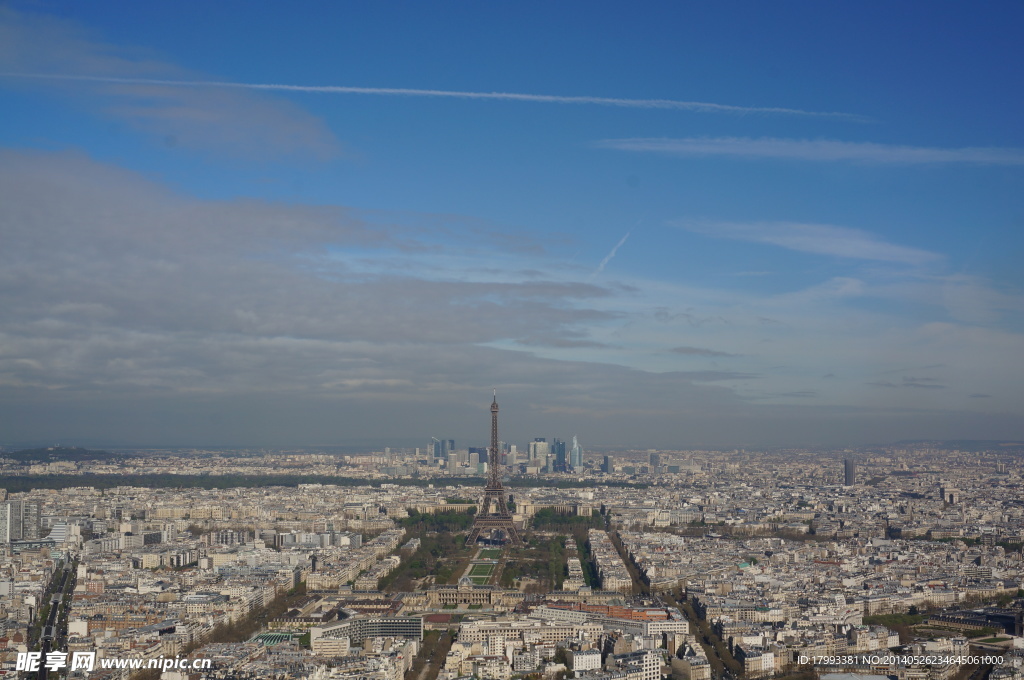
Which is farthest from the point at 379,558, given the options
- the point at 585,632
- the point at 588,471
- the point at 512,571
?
the point at 588,471

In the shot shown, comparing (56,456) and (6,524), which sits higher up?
(56,456)

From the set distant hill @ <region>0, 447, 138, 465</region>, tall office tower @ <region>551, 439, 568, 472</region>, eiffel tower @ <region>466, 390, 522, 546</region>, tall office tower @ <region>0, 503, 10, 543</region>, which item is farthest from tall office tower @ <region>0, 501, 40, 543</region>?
tall office tower @ <region>551, 439, 568, 472</region>

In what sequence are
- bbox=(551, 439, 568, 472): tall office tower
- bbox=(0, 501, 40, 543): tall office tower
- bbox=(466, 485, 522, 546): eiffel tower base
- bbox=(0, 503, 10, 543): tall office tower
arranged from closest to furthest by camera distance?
1. bbox=(0, 503, 10, 543): tall office tower
2. bbox=(0, 501, 40, 543): tall office tower
3. bbox=(466, 485, 522, 546): eiffel tower base
4. bbox=(551, 439, 568, 472): tall office tower

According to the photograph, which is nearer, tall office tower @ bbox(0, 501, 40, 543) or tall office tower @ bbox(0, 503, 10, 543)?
Answer: tall office tower @ bbox(0, 503, 10, 543)

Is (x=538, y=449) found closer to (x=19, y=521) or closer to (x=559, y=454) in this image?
(x=559, y=454)

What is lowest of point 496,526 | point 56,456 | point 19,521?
point 496,526

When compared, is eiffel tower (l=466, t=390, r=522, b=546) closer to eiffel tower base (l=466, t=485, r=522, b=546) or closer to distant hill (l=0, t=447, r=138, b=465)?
eiffel tower base (l=466, t=485, r=522, b=546)

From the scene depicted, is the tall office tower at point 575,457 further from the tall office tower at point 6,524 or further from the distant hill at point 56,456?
the tall office tower at point 6,524

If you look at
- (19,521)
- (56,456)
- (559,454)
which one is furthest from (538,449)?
(19,521)
